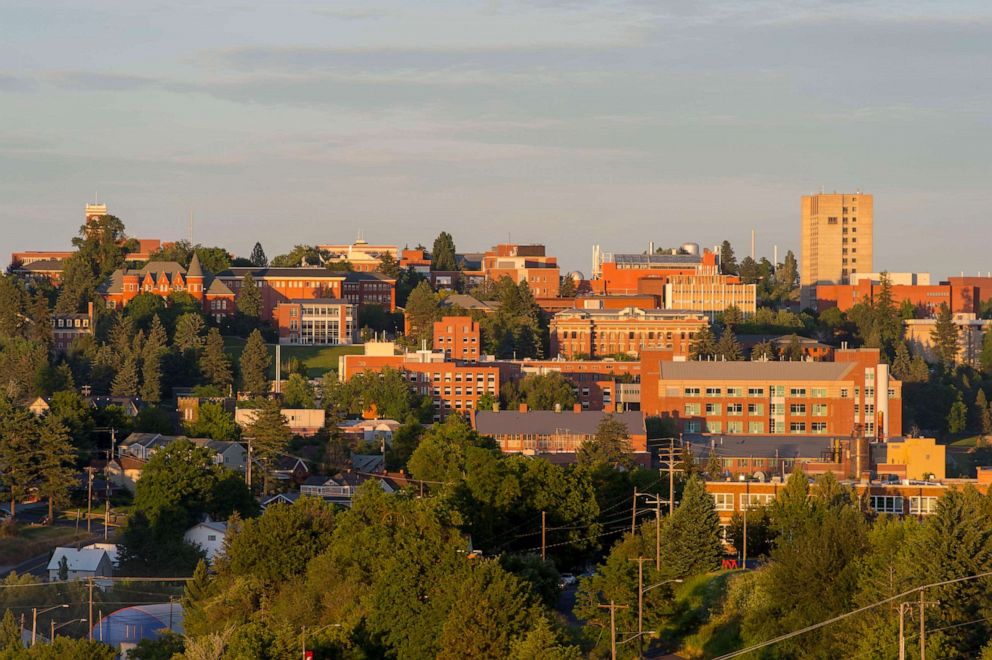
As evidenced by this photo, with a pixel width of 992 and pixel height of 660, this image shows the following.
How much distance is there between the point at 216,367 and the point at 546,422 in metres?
26.3

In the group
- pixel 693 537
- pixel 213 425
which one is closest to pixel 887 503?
pixel 693 537

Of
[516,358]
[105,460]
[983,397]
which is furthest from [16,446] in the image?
[983,397]

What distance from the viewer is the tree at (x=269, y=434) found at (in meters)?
107

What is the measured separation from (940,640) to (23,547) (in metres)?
41.8

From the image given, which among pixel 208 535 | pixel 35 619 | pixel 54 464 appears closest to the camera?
pixel 35 619

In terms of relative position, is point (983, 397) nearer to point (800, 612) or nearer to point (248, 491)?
point (248, 491)

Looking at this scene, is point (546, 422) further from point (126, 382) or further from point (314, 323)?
point (314, 323)

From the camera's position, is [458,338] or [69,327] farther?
[69,327]

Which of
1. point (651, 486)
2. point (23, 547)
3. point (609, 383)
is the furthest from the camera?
point (609, 383)

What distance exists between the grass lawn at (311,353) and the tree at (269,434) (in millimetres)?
33272

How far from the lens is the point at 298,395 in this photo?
12800 centimetres

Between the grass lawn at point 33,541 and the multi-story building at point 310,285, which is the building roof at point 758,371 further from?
the grass lawn at point 33,541

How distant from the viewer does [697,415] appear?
128750 millimetres

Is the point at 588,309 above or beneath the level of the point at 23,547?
above
